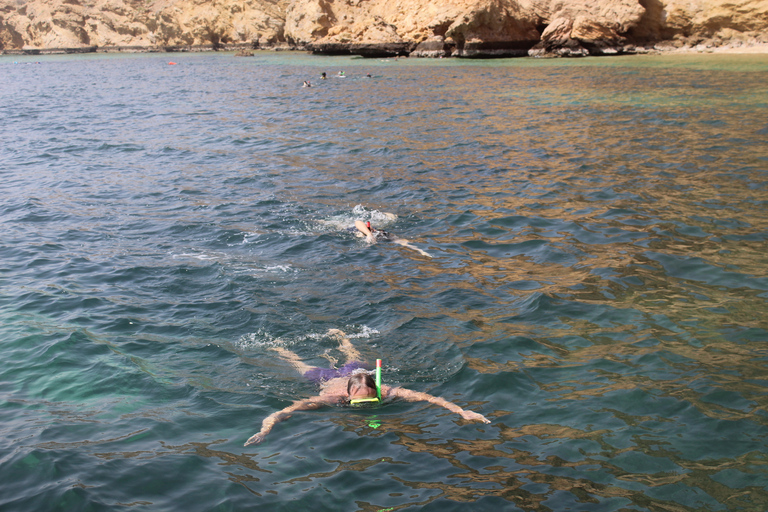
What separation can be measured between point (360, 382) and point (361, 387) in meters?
0.06

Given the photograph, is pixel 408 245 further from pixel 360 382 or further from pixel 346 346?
pixel 360 382

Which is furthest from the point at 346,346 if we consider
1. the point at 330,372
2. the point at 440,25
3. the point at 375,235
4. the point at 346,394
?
the point at 440,25

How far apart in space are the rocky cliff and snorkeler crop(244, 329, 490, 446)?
4418 centimetres

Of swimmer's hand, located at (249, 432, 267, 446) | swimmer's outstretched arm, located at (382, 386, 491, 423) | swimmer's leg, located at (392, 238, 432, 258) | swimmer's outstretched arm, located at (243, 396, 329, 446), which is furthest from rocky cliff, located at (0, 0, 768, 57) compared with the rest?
swimmer's hand, located at (249, 432, 267, 446)

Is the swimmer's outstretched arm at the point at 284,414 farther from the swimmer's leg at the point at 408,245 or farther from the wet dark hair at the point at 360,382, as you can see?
the swimmer's leg at the point at 408,245

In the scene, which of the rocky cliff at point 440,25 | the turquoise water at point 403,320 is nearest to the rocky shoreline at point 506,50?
the rocky cliff at point 440,25

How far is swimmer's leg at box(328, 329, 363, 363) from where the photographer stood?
7.01 metres

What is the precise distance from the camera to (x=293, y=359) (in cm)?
702

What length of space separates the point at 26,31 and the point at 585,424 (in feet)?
399

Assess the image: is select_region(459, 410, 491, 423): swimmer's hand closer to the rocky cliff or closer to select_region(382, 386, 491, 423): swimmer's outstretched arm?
select_region(382, 386, 491, 423): swimmer's outstretched arm

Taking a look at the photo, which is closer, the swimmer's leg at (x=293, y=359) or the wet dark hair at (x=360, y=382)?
the wet dark hair at (x=360, y=382)

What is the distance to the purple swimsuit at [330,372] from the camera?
21.5 ft

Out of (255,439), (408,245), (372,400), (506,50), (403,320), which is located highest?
(506,50)

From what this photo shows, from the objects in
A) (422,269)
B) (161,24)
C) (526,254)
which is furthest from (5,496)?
(161,24)
